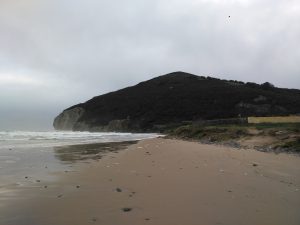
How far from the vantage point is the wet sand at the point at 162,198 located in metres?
6.44

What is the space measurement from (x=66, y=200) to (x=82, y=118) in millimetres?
99575

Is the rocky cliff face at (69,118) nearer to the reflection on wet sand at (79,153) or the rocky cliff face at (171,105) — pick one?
the rocky cliff face at (171,105)

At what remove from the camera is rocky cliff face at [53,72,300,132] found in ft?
290

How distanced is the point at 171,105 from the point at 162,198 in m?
89.6

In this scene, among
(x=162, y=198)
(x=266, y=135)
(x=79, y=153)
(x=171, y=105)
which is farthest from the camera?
(x=171, y=105)

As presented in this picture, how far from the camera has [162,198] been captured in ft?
25.7

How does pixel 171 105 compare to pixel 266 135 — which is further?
pixel 171 105

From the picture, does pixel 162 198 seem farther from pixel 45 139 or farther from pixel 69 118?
pixel 69 118

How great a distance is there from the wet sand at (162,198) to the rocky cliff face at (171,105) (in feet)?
234

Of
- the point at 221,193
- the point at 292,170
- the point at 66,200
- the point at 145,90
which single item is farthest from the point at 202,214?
the point at 145,90

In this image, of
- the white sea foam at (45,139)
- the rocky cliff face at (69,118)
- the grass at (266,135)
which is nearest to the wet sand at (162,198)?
the grass at (266,135)

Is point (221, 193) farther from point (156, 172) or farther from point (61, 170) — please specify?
point (61, 170)

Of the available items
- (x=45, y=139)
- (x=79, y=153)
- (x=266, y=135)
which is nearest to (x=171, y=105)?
(x=45, y=139)

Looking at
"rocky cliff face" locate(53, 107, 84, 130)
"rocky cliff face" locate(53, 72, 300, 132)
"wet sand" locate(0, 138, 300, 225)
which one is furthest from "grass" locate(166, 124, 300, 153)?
"rocky cliff face" locate(53, 107, 84, 130)
